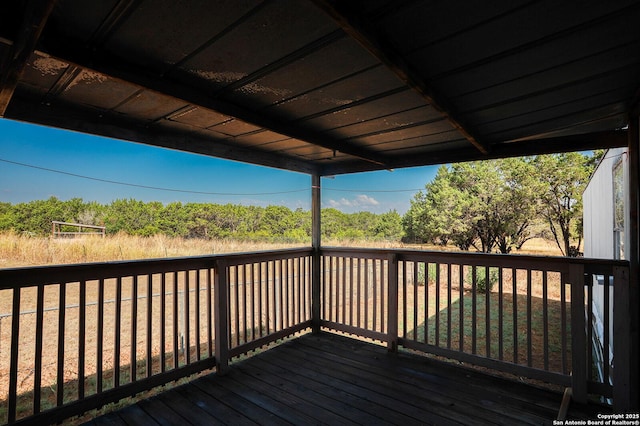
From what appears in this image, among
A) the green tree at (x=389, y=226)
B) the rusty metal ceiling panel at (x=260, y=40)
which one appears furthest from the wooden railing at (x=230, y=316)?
the green tree at (x=389, y=226)

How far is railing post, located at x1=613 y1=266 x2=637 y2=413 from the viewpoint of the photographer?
7.32 feet

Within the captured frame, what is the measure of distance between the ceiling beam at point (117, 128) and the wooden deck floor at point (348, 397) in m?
2.05

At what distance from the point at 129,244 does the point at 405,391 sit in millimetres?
2704

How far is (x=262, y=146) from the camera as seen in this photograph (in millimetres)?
3244

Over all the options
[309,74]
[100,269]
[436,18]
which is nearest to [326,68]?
[309,74]

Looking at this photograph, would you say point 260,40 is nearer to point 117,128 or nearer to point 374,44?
point 374,44

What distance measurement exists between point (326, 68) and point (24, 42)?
1182 millimetres

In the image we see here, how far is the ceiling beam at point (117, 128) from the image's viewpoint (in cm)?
202

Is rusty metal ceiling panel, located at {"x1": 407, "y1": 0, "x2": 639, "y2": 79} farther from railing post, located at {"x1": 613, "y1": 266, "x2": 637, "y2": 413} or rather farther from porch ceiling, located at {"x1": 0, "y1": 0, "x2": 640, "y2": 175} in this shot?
railing post, located at {"x1": 613, "y1": 266, "x2": 637, "y2": 413}

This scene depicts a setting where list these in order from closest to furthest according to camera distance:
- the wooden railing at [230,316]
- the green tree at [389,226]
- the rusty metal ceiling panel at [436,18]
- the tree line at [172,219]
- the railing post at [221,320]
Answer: the rusty metal ceiling panel at [436,18] < the wooden railing at [230,316] < the tree line at [172,219] < the railing post at [221,320] < the green tree at [389,226]

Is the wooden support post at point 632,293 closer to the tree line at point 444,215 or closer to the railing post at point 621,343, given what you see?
the railing post at point 621,343

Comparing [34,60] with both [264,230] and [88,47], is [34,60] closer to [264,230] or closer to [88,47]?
[88,47]

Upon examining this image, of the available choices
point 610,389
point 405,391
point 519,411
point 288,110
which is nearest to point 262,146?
point 288,110

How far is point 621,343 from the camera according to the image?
226 cm
